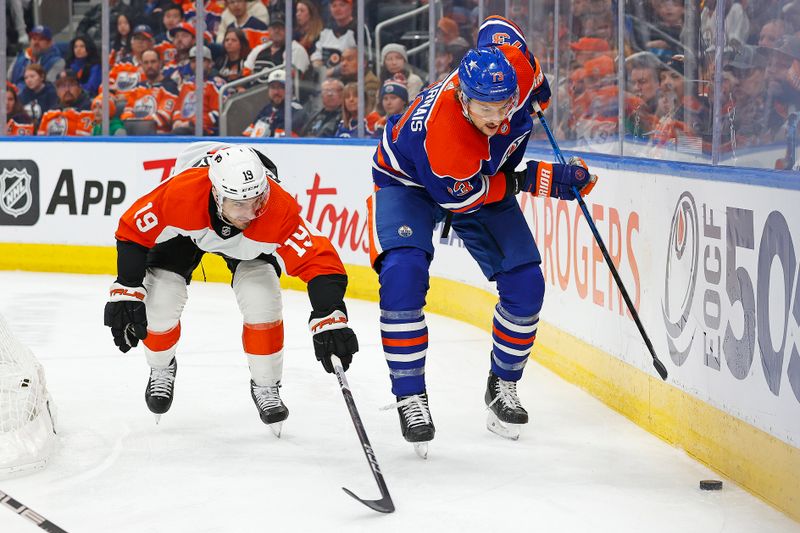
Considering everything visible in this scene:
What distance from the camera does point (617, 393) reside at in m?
4.46

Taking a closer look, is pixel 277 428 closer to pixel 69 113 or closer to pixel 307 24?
pixel 307 24

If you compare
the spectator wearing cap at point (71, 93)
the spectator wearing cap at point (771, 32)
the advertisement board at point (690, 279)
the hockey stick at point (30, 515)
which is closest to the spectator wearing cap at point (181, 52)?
the spectator wearing cap at point (71, 93)

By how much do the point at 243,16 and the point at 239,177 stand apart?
5069 mm

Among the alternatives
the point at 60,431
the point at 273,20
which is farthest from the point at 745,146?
the point at 273,20

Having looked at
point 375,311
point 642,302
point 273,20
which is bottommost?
point 375,311

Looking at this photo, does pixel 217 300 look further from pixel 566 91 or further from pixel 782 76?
pixel 782 76

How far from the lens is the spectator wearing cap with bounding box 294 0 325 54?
8.01m

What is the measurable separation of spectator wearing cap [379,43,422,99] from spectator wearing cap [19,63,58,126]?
2.33 meters

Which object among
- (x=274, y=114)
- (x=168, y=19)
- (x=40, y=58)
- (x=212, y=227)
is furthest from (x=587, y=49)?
(x=40, y=58)

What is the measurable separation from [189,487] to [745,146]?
73.7 inches

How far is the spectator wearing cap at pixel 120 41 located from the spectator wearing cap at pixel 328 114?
1.38 m

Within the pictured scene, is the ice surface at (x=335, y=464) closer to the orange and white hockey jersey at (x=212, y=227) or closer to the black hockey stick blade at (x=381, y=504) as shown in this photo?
the black hockey stick blade at (x=381, y=504)

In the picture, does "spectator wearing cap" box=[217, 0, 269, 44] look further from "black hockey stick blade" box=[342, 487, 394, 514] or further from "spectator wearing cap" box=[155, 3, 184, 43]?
"black hockey stick blade" box=[342, 487, 394, 514]

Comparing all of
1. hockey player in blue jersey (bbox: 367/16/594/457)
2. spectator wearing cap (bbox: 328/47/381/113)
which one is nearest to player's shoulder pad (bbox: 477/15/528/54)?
hockey player in blue jersey (bbox: 367/16/594/457)
